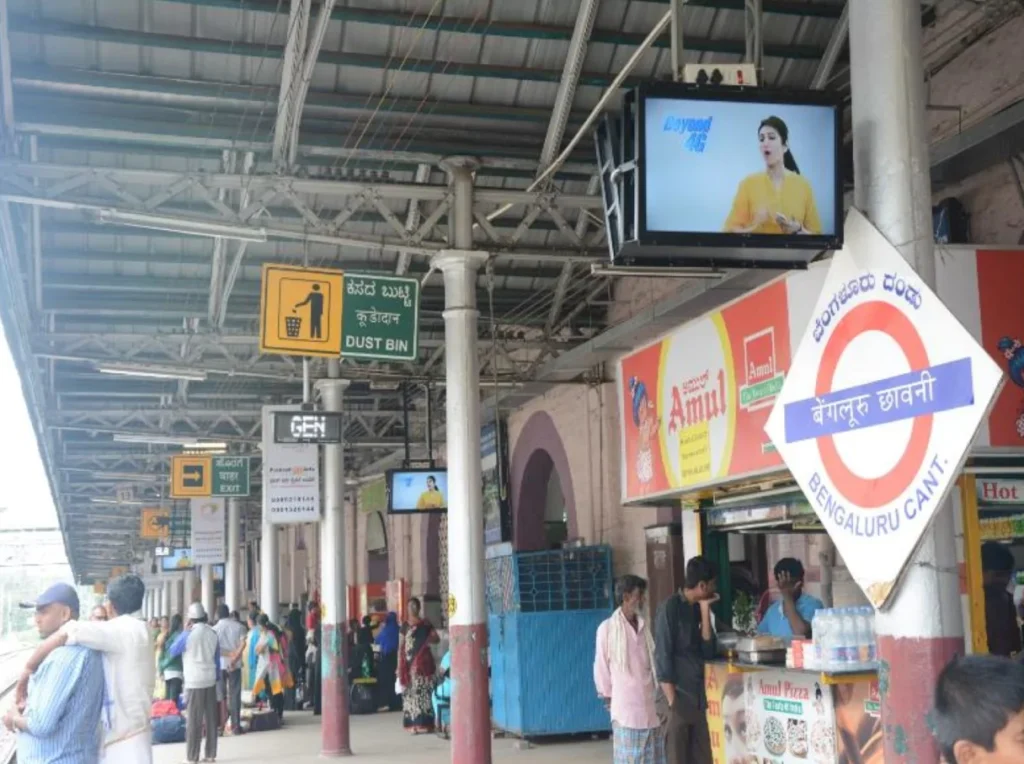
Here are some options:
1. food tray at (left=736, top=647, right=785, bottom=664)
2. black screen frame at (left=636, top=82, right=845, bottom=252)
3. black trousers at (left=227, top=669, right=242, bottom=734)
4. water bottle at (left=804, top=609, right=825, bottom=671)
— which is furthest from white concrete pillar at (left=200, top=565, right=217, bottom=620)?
black screen frame at (left=636, top=82, right=845, bottom=252)

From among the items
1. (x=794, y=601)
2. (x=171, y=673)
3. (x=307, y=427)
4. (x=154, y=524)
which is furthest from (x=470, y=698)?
(x=154, y=524)

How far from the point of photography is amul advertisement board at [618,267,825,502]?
7.91m

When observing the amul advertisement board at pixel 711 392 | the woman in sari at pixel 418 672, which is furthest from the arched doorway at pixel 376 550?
the amul advertisement board at pixel 711 392

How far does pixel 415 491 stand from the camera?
62.2 feet

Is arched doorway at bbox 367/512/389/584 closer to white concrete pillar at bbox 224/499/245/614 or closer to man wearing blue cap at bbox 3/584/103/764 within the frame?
white concrete pillar at bbox 224/499/245/614

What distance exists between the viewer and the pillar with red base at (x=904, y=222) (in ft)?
17.4

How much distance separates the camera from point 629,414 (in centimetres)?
1016

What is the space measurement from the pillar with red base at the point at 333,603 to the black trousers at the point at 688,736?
26.9 feet

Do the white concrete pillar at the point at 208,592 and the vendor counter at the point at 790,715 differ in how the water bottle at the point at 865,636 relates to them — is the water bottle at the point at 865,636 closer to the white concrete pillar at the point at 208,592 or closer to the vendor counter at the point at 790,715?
the vendor counter at the point at 790,715

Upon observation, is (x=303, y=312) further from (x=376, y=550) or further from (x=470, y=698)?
(x=376, y=550)

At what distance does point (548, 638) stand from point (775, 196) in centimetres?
1099

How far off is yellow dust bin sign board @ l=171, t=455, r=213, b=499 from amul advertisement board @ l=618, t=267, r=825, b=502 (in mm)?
15545

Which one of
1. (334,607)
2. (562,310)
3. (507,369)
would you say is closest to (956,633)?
(334,607)

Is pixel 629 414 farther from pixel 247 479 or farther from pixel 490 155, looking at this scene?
pixel 247 479
